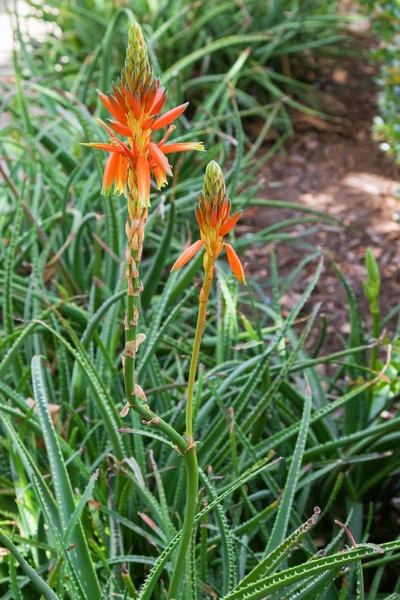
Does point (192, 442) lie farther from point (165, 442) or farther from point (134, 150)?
point (134, 150)

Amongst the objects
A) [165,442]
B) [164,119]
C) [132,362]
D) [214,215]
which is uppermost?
[164,119]

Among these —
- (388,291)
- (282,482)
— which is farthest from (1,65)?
(282,482)

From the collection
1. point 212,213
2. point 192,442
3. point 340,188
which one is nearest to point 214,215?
point 212,213

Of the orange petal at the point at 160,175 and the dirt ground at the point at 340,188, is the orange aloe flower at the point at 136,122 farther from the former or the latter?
the dirt ground at the point at 340,188

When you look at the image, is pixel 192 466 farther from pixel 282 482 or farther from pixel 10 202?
pixel 10 202

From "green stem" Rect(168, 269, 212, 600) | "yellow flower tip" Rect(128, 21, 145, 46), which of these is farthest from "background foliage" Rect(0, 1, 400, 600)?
"yellow flower tip" Rect(128, 21, 145, 46)

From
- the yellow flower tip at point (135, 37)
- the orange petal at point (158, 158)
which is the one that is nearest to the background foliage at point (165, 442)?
the orange petal at point (158, 158)

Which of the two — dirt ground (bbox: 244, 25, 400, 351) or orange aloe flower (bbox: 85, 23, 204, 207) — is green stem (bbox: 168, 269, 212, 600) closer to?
orange aloe flower (bbox: 85, 23, 204, 207)
